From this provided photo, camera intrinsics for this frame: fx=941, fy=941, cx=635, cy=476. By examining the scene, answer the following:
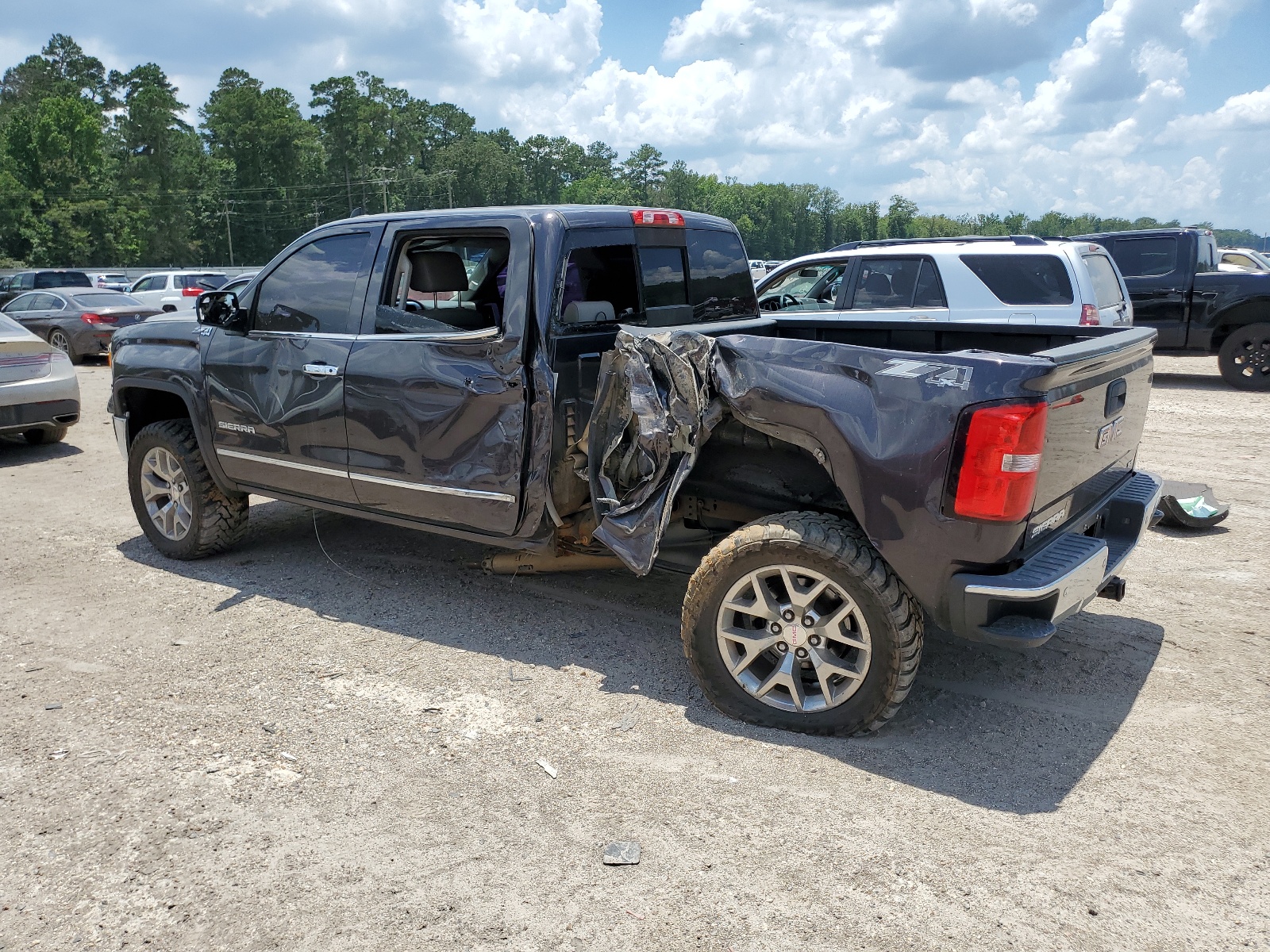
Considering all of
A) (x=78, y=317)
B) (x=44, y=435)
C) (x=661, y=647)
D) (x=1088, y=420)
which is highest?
(x=1088, y=420)

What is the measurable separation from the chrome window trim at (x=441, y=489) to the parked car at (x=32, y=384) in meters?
6.04

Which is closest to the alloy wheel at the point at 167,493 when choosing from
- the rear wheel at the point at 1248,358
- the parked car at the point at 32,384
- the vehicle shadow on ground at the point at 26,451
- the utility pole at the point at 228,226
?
the parked car at the point at 32,384

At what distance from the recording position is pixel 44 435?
1008cm

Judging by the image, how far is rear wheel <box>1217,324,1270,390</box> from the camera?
12.3 meters

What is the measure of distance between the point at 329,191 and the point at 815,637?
118 m

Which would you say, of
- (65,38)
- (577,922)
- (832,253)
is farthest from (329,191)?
(577,922)

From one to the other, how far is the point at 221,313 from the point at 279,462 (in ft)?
3.17

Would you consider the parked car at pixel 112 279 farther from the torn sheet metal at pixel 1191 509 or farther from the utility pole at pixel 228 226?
the utility pole at pixel 228 226

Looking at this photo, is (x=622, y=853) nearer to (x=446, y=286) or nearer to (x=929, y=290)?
(x=446, y=286)

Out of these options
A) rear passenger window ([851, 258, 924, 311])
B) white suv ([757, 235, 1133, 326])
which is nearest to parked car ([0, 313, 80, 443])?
white suv ([757, 235, 1133, 326])

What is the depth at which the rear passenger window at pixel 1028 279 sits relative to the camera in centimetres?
852

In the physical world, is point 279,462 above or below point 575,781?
A: above

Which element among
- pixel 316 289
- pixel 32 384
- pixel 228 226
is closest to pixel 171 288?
pixel 32 384

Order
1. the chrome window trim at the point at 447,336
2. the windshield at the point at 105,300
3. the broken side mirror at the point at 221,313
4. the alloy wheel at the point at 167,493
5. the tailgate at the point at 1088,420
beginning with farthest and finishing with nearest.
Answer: the windshield at the point at 105,300
the alloy wheel at the point at 167,493
the broken side mirror at the point at 221,313
the chrome window trim at the point at 447,336
the tailgate at the point at 1088,420
